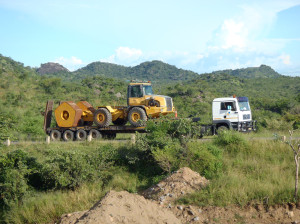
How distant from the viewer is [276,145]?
13.9 m

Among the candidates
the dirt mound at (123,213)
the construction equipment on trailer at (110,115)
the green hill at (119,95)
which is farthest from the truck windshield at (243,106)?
the dirt mound at (123,213)

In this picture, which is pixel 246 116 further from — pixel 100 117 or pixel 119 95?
pixel 119 95

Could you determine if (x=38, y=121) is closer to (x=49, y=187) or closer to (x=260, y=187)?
(x=49, y=187)

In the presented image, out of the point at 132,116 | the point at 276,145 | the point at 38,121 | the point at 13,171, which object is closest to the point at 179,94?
the point at 38,121

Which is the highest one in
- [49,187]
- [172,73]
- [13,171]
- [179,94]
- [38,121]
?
[172,73]

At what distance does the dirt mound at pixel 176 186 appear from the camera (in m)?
10.0

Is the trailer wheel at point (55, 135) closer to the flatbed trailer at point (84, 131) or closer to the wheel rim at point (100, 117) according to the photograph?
the flatbed trailer at point (84, 131)

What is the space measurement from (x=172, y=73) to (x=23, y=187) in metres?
94.9

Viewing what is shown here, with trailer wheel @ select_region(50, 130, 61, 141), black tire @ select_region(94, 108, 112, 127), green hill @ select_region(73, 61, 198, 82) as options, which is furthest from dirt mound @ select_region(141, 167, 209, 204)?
green hill @ select_region(73, 61, 198, 82)

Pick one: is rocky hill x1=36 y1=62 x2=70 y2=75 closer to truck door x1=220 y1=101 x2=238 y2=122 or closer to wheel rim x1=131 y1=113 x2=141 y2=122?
wheel rim x1=131 y1=113 x2=141 y2=122

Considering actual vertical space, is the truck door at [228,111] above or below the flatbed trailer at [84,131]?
above

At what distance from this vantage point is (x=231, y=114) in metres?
18.0

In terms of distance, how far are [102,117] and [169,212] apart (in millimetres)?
10653

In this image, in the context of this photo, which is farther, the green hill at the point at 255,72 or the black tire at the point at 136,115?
the green hill at the point at 255,72
